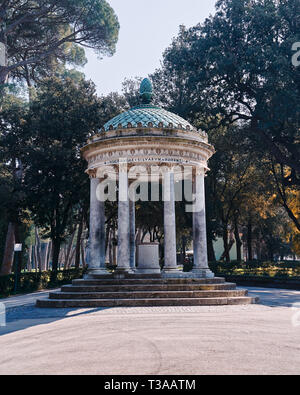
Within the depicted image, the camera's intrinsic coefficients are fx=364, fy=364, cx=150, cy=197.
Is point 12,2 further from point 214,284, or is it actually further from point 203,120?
point 214,284

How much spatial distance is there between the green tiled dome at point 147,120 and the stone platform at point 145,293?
24.9ft

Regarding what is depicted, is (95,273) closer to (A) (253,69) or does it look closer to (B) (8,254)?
(A) (253,69)

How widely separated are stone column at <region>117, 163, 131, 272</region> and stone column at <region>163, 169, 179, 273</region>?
192cm

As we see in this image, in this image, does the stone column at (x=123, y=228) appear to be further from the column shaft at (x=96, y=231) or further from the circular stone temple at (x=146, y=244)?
the column shaft at (x=96, y=231)

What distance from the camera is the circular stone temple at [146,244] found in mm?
15812

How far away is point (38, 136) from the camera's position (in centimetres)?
3138

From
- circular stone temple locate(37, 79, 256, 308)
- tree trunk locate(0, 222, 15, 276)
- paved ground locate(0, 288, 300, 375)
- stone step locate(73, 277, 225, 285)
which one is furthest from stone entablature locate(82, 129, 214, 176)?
tree trunk locate(0, 222, 15, 276)

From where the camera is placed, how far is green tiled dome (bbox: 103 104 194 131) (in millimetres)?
18719

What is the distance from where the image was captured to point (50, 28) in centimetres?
3609

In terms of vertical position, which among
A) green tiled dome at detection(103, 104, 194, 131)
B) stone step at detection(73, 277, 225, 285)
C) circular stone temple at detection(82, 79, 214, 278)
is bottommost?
stone step at detection(73, 277, 225, 285)

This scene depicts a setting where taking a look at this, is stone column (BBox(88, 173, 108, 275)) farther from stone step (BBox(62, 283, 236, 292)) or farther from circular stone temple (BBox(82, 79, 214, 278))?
stone step (BBox(62, 283, 236, 292))

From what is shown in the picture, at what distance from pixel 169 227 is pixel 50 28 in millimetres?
27664

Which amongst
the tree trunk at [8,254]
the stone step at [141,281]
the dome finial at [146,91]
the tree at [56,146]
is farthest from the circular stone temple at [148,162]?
the tree trunk at [8,254]
